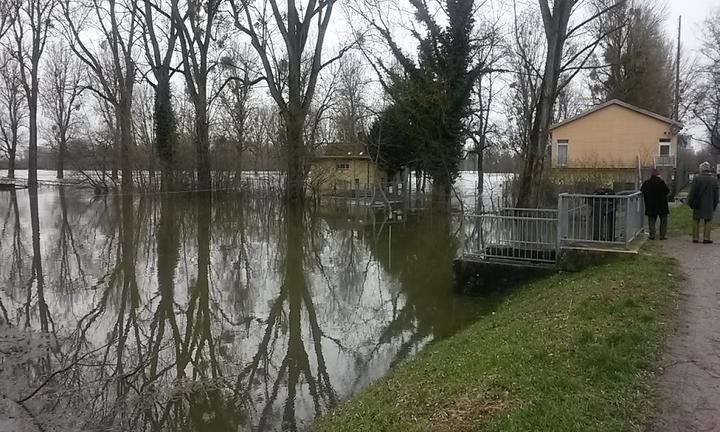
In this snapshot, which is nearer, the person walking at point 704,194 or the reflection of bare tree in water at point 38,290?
the reflection of bare tree in water at point 38,290

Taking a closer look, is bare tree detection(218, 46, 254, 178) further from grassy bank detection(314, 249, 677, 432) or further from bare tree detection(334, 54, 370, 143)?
grassy bank detection(314, 249, 677, 432)

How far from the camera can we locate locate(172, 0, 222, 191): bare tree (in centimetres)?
3675

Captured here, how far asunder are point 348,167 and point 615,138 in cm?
1941

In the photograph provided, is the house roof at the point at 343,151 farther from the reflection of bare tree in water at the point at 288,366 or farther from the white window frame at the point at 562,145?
the reflection of bare tree in water at the point at 288,366

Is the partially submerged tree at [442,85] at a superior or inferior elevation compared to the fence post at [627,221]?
superior

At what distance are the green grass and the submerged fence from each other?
2.40 m

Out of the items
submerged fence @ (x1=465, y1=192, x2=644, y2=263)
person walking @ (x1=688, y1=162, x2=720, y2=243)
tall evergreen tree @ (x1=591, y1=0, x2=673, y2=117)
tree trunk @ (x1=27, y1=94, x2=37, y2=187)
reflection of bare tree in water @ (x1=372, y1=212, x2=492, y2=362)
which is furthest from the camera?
tree trunk @ (x1=27, y1=94, x2=37, y2=187)

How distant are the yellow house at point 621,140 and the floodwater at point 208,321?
1930 centimetres

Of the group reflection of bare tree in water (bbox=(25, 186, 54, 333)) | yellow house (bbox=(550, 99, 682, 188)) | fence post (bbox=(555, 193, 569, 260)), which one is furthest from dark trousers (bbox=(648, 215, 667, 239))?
yellow house (bbox=(550, 99, 682, 188))

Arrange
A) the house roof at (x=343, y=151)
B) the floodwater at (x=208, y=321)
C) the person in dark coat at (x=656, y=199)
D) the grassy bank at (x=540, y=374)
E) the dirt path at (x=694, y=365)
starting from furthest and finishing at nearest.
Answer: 1. the house roof at (x=343, y=151)
2. the person in dark coat at (x=656, y=199)
3. the floodwater at (x=208, y=321)
4. the grassy bank at (x=540, y=374)
5. the dirt path at (x=694, y=365)

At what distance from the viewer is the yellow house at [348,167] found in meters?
41.1

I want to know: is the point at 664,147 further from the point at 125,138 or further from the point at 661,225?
the point at 125,138

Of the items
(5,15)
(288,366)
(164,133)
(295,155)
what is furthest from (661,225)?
(5,15)

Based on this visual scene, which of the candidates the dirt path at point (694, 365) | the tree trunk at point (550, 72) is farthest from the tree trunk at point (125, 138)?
the dirt path at point (694, 365)
